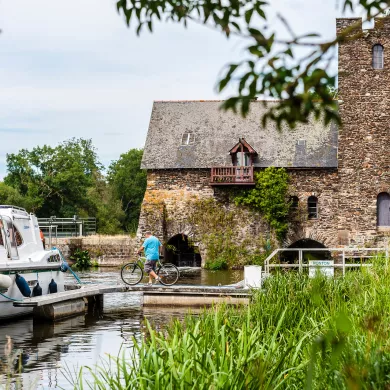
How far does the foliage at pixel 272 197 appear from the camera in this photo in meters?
37.3

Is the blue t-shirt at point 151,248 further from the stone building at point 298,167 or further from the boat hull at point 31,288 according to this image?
the stone building at point 298,167

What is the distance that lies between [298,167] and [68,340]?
23.9 m

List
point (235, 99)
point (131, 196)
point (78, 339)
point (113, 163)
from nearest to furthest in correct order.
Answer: point (235, 99), point (78, 339), point (131, 196), point (113, 163)

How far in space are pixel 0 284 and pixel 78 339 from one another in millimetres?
2448

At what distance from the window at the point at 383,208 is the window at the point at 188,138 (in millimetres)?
9214

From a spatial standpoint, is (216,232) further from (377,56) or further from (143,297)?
(143,297)

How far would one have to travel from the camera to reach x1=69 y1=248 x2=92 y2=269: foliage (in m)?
40.0

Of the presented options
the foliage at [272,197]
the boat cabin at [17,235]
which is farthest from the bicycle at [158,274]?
the foliage at [272,197]

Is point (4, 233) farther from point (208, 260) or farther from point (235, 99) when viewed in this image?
point (208, 260)

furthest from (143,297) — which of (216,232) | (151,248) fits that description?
(216,232)

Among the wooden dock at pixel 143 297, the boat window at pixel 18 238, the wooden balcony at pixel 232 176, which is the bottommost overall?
the wooden dock at pixel 143 297

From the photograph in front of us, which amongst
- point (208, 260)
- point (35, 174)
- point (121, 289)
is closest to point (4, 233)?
point (121, 289)

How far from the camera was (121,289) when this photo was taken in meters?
21.1

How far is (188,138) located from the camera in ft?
129
